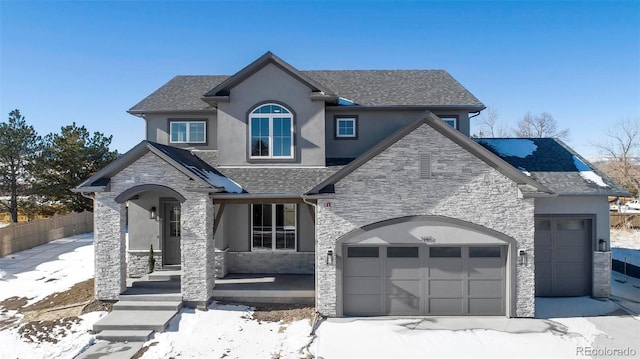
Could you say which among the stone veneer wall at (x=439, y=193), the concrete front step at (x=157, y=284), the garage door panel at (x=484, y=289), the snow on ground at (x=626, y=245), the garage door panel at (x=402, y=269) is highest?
the stone veneer wall at (x=439, y=193)

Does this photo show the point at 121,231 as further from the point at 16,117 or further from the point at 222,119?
the point at 16,117

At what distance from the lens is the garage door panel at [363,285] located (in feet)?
30.8

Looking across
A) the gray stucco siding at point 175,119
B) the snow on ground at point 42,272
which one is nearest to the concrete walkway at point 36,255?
the snow on ground at point 42,272

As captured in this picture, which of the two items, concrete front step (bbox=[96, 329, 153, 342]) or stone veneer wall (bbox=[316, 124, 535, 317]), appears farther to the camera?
stone veneer wall (bbox=[316, 124, 535, 317])

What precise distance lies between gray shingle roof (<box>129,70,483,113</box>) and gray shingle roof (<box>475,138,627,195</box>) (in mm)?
2122

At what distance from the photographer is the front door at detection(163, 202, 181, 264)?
41.0 ft

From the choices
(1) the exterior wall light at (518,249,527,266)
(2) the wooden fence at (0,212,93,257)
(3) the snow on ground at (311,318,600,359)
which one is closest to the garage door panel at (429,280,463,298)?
(3) the snow on ground at (311,318,600,359)

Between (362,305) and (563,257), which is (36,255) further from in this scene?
(563,257)

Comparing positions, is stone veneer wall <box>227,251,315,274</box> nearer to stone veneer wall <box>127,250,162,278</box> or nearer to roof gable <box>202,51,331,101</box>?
stone veneer wall <box>127,250,162,278</box>

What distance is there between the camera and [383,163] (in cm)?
927

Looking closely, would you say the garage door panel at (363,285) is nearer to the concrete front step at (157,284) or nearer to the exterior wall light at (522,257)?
the exterior wall light at (522,257)

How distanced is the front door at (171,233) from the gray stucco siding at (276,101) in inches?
106

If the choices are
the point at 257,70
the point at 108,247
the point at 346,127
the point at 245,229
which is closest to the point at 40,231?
the point at 108,247

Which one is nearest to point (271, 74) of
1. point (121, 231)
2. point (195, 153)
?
point (195, 153)
